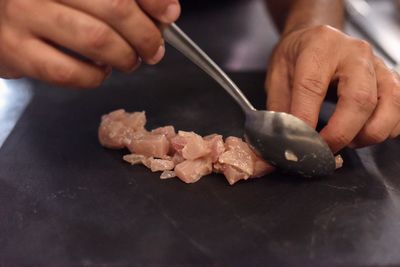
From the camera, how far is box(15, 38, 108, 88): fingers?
1216mm

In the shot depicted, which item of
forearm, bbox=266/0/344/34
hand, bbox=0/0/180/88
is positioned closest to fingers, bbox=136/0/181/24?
hand, bbox=0/0/180/88

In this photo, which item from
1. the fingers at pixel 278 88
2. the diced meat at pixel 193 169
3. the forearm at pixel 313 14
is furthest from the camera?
the forearm at pixel 313 14

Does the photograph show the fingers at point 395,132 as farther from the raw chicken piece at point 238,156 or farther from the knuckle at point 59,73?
the knuckle at point 59,73

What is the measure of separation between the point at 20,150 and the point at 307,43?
95 centimetres

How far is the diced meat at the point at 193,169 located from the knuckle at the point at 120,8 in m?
0.45

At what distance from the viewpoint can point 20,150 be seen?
5.11 ft

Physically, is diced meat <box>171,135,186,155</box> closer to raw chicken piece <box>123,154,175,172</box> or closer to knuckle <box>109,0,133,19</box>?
raw chicken piece <box>123,154,175,172</box>

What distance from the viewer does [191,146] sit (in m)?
1.42

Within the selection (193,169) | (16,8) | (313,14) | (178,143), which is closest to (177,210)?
(193,169)

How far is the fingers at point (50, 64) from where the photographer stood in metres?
1.22

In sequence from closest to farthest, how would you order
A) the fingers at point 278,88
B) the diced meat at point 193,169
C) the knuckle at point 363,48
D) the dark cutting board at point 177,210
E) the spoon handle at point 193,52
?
1. the dark cutting board at point 177,210
2. the spoon handle at point 193,52
3. the diced meat at point 193,169
4. the knuckle at point 363,48
5. the fingers at point 278,88

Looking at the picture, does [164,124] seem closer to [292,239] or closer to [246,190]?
[246,190]

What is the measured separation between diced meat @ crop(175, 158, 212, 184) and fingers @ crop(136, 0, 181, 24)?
0.40m

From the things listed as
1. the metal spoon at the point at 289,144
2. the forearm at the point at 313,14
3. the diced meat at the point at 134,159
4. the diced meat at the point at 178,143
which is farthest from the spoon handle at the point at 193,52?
the forearm at the point at 313,14
